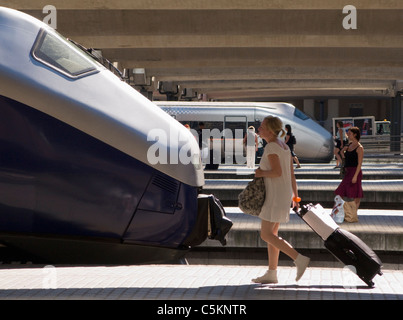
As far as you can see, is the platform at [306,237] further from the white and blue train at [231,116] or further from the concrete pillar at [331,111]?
the concrete pillar at [331,111]

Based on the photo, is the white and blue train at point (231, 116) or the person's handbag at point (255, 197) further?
the white and blue train at point (231, 116)

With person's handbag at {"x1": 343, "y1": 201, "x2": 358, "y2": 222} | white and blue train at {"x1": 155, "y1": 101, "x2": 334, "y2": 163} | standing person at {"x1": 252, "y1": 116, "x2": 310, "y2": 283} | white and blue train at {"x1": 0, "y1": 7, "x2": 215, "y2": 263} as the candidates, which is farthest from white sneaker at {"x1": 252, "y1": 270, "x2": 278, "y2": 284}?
white and blue train at {"x1": 155, "y1": 101, "x2": 334, "y2": 163}

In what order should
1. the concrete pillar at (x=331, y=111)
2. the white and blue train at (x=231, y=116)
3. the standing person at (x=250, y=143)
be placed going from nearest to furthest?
the standing person at (x=250, y=143) → the white and blue train at (x=231, y=116) → the concrete pillar at (x=331, y=111)

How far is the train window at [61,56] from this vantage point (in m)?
6.01

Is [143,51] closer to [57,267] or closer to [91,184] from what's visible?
[57,267]

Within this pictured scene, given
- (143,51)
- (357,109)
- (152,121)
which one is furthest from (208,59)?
(357,109)

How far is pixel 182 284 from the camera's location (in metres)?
7.19

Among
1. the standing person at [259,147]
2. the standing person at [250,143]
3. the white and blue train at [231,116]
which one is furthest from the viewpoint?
the white and blue train at [231,116]

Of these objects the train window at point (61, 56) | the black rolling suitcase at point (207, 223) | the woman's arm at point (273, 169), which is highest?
the train window at point (61, 56)

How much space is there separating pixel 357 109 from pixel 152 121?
73218mm

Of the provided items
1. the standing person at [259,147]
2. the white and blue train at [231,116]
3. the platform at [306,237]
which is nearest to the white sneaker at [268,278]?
the platform at [306,237]

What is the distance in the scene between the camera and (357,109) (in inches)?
3051

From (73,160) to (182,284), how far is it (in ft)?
6.09

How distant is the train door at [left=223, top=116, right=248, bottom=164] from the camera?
30.2m
